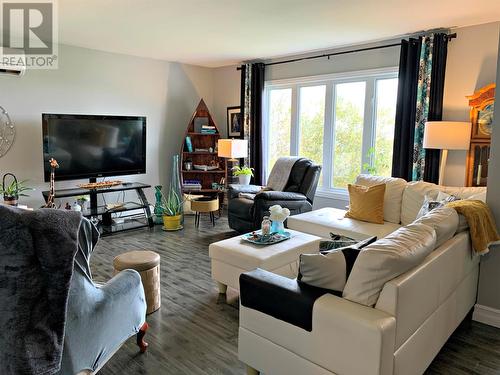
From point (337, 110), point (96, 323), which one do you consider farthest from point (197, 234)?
point (96, 323)

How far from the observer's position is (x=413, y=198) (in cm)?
390

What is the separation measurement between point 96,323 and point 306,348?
995 mm

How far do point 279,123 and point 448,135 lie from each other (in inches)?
112

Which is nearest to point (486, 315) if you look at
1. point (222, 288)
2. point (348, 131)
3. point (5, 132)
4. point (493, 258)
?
point (493, 258)

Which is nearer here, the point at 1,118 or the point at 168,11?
the point at 168,11

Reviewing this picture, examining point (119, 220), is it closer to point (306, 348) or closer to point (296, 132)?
point (296, 132)

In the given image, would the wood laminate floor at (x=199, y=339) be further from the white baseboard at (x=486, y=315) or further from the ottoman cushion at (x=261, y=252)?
the ottoman cushion at (x=261, y=252)

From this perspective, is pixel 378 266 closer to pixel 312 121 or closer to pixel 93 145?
pixel 312 121

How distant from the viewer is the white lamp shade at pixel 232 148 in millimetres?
5781

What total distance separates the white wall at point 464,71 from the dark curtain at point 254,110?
2783 millimetres

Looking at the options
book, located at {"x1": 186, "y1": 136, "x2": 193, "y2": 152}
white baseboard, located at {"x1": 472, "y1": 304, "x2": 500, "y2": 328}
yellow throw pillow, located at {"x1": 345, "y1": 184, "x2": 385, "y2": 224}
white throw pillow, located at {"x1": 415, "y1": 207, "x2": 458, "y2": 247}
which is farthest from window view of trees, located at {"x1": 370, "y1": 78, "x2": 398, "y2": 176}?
book, located at {"x1": 186, "y1": 136, "x2": 193, "y2": 152}

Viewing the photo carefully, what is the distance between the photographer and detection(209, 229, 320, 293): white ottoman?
2.96 meters

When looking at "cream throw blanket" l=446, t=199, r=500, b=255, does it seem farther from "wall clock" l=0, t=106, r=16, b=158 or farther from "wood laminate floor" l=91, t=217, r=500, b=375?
"wall clock" l=0, t=106, r=16, b=158

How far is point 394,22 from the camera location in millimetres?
4004
